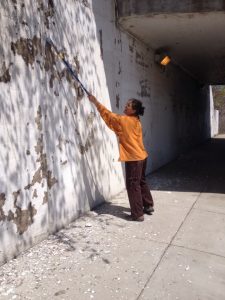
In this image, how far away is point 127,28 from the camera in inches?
255

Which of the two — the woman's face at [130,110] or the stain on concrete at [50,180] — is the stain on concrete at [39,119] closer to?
the stain on concrete at [50,180]

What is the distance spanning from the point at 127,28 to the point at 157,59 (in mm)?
2019

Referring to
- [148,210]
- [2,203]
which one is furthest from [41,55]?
[148,210]

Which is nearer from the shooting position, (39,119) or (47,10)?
(39,119)

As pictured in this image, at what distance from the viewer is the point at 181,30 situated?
676cm

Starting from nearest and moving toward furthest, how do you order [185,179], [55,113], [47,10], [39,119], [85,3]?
[39,119]
[47,10]
[55,113]
[85,3]
[185,179]

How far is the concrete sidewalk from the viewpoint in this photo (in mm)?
3006

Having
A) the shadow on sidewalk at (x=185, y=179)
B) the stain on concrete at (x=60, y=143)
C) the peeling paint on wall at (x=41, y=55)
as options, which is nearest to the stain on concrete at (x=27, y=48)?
the peeling paint on wall at (x=41, y=55)

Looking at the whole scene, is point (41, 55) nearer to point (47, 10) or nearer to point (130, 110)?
point (47, 10)

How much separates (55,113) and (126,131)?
99 cm

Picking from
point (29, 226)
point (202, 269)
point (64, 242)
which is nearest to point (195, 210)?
point (202, 269)

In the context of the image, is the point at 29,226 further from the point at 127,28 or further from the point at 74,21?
the point at 127,28

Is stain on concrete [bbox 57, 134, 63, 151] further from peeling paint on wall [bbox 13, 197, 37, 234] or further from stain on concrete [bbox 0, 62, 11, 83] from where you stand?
stain on concrete [bbox 0, 62, 11, 83]

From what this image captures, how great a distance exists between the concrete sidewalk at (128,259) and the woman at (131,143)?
35 centimetres
